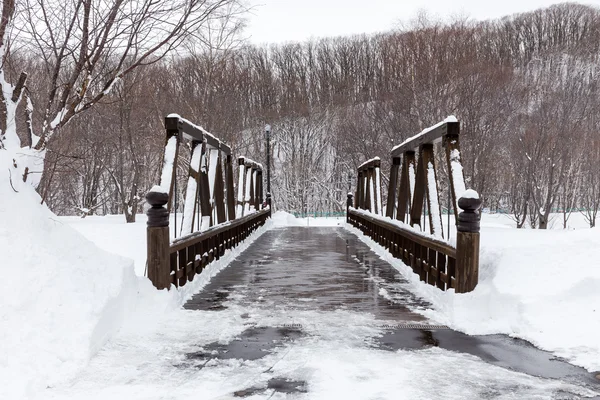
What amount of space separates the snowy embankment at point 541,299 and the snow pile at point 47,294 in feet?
11.2

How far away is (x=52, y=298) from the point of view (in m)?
4.27

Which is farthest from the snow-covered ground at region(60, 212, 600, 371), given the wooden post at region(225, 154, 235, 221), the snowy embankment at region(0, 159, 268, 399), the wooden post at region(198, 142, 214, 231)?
the wooden post at region(225, 154, 235, 221)

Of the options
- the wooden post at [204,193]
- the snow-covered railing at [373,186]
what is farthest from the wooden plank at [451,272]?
the snow-covered railing at [373,186]

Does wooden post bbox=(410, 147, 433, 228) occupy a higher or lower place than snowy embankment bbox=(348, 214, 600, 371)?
higher

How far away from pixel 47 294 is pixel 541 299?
15.0 ft

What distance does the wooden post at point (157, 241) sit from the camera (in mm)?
6008

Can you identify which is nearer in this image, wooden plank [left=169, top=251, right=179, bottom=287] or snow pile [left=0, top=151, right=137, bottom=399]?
snow pile [left=0, top=151, right=137, bottom=399]

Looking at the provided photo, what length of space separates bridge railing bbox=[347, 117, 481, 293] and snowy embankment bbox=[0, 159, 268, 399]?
337cm

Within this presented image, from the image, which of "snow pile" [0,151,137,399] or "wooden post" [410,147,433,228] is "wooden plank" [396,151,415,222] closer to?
"wooden post" [410,147,433,228]

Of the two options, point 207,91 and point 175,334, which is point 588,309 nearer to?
point 175,334

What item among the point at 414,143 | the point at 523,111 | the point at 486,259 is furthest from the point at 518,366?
the point at 523,111

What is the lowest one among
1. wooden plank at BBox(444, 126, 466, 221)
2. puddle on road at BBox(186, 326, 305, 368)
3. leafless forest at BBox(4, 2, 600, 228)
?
puddle on road at BBox(186, 326, 305, 368)

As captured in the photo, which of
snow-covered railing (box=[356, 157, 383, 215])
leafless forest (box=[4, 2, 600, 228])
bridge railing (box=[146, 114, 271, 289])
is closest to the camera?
bridge railing (box=[146, 114, 271, 289])

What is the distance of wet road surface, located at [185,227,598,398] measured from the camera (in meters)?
4.18
